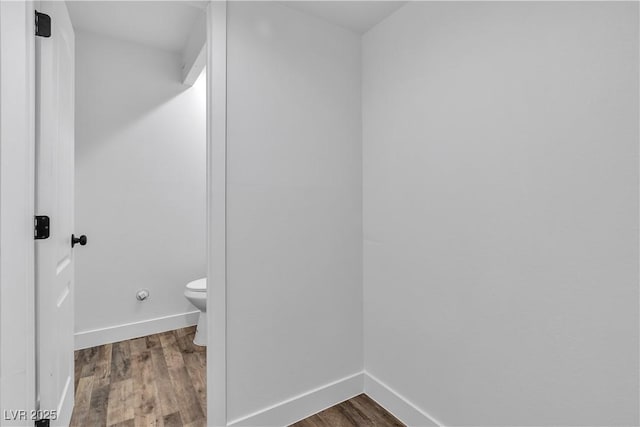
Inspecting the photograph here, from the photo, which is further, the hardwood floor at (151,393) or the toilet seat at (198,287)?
the toilet seat at (198,287)

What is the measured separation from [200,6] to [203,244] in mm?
2047

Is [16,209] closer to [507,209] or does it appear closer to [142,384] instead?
[142,384]

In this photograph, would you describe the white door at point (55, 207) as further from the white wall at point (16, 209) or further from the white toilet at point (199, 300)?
the white toilet at point (199, 300)

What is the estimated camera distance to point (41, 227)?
124cm

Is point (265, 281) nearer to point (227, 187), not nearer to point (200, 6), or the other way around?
point (227, 187)

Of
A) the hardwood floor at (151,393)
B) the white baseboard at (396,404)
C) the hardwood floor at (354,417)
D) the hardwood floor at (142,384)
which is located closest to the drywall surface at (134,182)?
the hardwood floor at (142,384)

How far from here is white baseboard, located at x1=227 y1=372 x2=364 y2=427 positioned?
1.74 m

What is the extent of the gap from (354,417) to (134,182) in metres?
2.39

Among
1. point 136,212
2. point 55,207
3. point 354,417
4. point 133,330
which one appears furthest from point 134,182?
point 354,417

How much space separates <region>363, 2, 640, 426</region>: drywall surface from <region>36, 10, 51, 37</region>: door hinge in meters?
1.52

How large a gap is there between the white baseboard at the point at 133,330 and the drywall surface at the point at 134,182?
1.5 inches

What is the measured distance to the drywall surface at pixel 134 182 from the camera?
8.67ft

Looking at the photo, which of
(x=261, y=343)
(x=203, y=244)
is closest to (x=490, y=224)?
(x=261, y=343)

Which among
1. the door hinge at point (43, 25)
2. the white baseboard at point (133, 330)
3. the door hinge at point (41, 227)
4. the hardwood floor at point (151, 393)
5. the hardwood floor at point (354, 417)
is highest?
the door hinge at point (43, 25)
